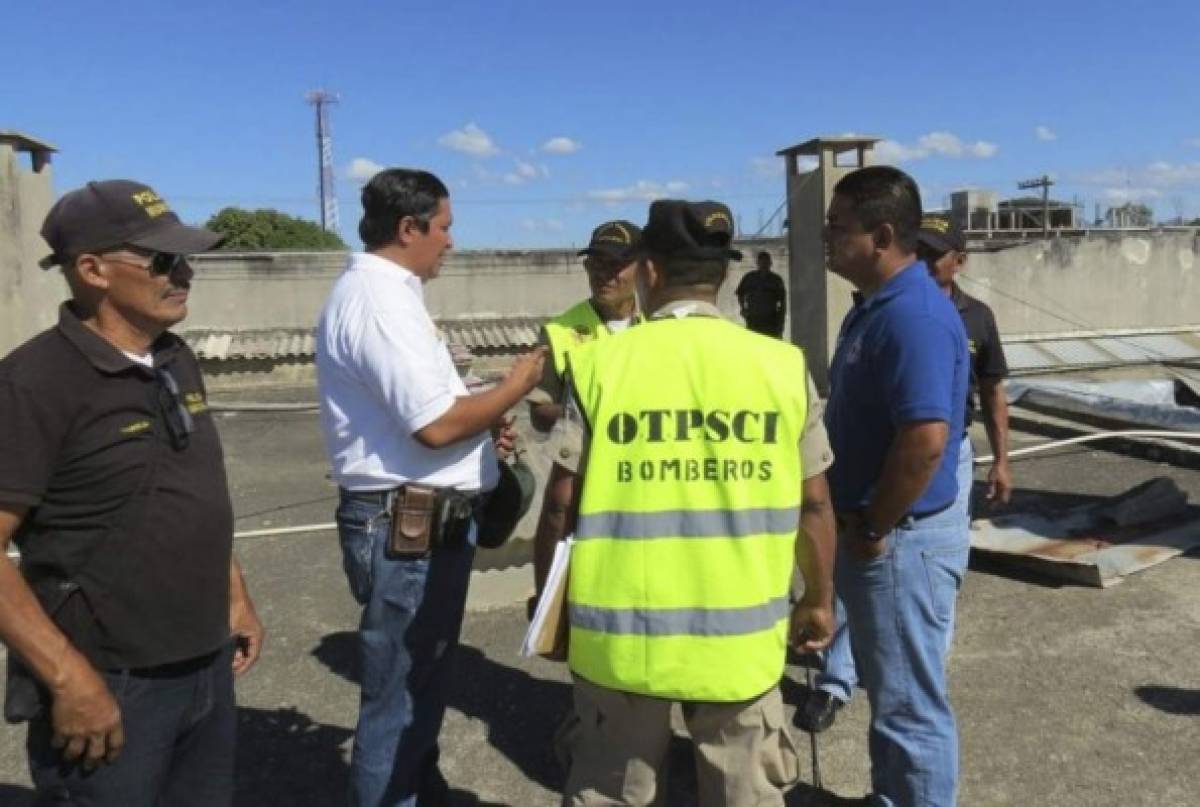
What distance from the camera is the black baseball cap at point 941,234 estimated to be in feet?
12.3

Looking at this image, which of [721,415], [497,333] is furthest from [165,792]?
[497,333]

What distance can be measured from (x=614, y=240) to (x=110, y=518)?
2.61 metres

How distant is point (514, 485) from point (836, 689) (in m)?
1.68

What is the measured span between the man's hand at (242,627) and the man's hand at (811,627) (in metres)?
1.41

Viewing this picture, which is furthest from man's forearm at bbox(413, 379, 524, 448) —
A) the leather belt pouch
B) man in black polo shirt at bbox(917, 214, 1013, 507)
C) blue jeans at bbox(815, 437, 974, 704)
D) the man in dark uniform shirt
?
the man in dark uniform shirt

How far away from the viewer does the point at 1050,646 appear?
170 inches

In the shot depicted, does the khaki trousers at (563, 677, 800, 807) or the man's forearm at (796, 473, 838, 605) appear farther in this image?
the man's forearm at (796, 473, 838, 605)

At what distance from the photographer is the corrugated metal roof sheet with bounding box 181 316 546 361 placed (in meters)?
15.1

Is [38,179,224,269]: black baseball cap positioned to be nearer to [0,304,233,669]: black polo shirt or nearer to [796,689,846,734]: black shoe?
[0,304,233,669]: black polo shirt

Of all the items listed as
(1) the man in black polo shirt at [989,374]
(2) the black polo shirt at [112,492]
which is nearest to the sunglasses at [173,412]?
(2) the black polo shirt at [112,492]

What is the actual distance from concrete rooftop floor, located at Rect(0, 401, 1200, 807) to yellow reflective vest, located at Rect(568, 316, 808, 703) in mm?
1431

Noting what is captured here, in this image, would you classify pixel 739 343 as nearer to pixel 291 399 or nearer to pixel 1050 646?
pixel 1050 646

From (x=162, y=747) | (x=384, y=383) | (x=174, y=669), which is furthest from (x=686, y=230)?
(x=162, y=747)

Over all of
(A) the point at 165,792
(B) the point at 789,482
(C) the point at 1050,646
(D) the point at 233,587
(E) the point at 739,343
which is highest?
(E) the point at 739,343
